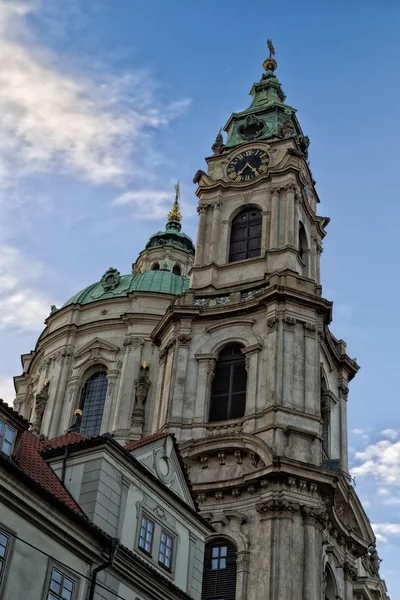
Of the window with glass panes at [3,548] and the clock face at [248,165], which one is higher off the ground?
the clock face at [248,165]

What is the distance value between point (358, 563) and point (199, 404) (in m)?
10.5

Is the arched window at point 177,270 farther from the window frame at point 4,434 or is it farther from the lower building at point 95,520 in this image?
the window frame at point 4,434

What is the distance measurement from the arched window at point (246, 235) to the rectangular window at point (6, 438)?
25451mm

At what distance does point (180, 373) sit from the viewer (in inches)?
1549

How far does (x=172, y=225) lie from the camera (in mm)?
67125

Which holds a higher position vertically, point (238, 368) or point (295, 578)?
point (238, 368)

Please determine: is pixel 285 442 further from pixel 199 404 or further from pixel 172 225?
pixel 172 225

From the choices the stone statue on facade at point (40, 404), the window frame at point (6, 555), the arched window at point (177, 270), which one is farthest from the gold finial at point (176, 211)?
the window frame at point (6, 555)

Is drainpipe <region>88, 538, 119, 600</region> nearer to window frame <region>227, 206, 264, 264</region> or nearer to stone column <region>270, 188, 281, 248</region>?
window frame <region>227, 206, 264, 264</region>

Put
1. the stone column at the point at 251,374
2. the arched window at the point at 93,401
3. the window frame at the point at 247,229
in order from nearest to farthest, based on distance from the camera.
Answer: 1. the stone column at the point at 251,374
2. the window frame at the point at 247,229
3. the arched window at the point at 93,401

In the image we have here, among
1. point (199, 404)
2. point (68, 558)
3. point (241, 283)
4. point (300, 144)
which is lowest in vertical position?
point (68, 558)

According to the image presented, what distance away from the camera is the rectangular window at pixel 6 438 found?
63.3 ft

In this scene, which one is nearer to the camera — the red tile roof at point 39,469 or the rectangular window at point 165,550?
the red tile roof at point 39,469

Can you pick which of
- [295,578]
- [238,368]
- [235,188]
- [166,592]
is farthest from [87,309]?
[166,592]
